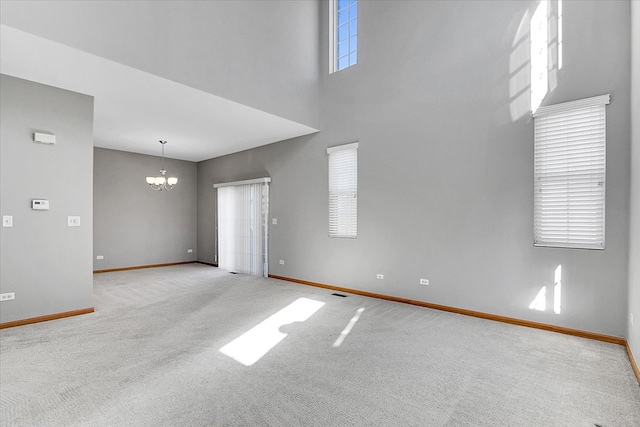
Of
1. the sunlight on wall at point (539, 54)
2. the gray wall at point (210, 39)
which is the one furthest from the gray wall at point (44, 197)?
the sunlight on wall at point (539, 54)

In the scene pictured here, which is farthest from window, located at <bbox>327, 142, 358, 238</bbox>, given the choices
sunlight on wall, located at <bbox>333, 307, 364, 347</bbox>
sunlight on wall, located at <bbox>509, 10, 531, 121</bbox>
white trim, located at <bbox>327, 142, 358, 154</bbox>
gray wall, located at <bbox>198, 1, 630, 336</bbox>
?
sunlight on wall, located at <bbox>509, 10, 531, 121</bbox>

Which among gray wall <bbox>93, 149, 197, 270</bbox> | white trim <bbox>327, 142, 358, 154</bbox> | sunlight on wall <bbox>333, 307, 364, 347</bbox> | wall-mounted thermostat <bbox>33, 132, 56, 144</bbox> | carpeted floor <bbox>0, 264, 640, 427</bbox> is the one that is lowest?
sunlight on wall <bbox>333, 307, 364, 347</bbox>

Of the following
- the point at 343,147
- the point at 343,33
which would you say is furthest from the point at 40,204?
the point at 343,33

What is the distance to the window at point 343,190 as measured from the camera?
5281 millimetres

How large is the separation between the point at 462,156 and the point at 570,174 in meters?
1.15

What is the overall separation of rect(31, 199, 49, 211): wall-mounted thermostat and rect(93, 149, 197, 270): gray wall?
359cm

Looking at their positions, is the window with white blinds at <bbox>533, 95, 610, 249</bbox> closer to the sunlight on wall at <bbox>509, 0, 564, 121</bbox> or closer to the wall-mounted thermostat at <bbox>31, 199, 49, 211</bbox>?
the sunlight on wall at <bbox>509, 0, 564, 121</bbox>

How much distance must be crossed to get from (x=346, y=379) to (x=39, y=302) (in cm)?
382

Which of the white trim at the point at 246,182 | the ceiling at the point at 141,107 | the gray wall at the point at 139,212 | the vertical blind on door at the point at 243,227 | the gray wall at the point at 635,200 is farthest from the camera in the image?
the gray wall at the point at 139,212

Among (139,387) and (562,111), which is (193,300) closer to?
(139,387)

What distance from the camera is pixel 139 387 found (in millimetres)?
2279

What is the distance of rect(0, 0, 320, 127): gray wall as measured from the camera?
2.94m

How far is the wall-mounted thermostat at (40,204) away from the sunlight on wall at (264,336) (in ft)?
9.38

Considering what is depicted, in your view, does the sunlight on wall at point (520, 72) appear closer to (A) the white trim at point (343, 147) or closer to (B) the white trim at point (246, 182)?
(A) the white trim at point (343, 147)
